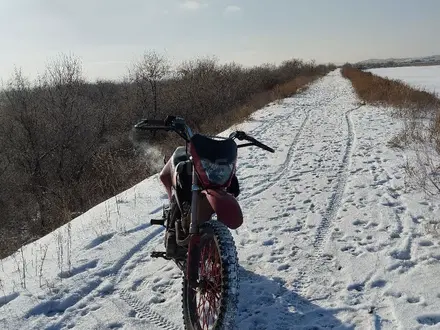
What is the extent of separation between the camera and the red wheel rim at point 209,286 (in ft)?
8.74

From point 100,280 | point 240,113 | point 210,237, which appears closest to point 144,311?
point 100,280

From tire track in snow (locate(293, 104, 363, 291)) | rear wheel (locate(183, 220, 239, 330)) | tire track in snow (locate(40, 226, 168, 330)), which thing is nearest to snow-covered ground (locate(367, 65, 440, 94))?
tire track in snow (locate(293, 104, 363, 291))

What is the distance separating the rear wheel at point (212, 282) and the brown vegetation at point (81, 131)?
5.02m

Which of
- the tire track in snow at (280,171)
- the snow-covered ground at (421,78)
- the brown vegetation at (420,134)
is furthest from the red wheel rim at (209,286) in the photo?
the snow-covered ground at (421,78)

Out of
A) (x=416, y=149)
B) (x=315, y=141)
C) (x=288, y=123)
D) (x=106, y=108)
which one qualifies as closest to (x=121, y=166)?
(x=315, y=141)

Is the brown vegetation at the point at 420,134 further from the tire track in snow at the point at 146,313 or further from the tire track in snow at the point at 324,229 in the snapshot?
the tire track in snow at the point at 146,313

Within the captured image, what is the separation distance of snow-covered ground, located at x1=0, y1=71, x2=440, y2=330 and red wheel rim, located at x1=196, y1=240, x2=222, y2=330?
31 cm

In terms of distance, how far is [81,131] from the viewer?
2005 centimetres

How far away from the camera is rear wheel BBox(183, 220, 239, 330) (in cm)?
247

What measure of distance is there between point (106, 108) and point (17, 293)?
23052 millimetres

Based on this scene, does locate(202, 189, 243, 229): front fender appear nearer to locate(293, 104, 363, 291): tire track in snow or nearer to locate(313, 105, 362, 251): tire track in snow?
locate(293, 104, 363, 291): tire track in snow

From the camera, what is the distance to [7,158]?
18016mm

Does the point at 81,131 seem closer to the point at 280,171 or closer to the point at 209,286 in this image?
the point at 280,171

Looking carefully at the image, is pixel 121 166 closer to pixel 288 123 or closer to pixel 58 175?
pixel 288 123
